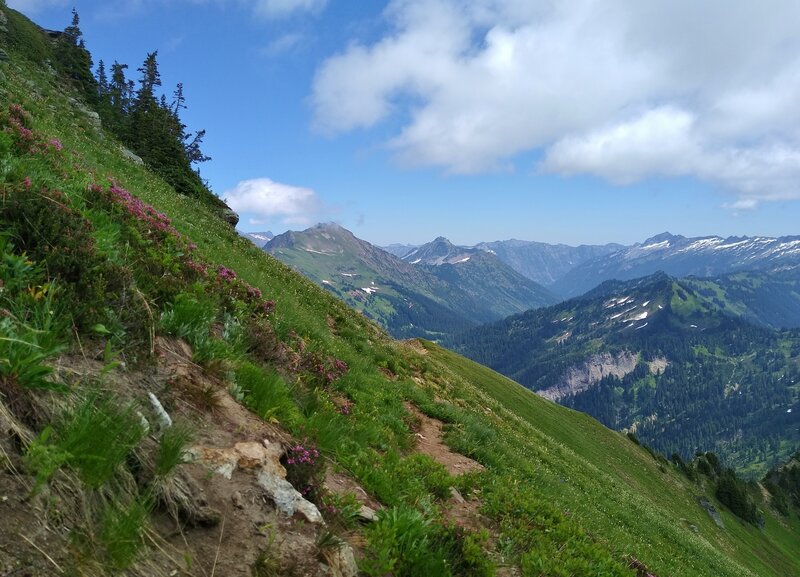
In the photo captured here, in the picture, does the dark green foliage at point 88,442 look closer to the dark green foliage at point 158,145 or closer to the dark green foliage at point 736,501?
the dark green foliage at point 158,145

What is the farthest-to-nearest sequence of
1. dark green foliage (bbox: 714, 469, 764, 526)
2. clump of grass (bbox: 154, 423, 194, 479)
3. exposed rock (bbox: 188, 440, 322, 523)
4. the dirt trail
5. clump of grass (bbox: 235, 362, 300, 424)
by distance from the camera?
dark green foliage (bbox: 714, 469, 764, 526) → the dirt trail → clump of grass (bbox: 235, 362, 300, 424) → exposed rock (bbox: 188, 440, 322, 523) → clump of grass (bbox: 154, 423, 194, 479)

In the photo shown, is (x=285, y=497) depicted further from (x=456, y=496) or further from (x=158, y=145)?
(x=158, y=145)

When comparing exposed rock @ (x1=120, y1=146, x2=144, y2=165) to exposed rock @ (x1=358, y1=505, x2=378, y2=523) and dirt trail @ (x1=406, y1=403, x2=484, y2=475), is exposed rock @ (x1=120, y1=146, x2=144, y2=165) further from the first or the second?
exposed rock @ (x1=358, y1=505, x2=378, y2=523)

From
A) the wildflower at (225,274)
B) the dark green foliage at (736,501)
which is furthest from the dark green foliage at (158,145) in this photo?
the dark green foliage at (736,501)

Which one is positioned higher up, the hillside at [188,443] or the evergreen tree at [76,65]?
the evergreen tree at [76,65]

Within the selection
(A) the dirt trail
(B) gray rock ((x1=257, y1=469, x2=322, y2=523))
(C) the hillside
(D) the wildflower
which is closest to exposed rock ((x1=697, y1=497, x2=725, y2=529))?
(A) the dirt trail

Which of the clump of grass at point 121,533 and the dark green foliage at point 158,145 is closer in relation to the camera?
the clump of grass at point 121,533

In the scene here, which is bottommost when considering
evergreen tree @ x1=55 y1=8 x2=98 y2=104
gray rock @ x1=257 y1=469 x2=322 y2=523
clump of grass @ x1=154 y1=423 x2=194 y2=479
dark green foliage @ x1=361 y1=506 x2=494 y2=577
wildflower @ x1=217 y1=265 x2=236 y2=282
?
dark green foliage @ x1=361 y1=506 x2=494 y2=577

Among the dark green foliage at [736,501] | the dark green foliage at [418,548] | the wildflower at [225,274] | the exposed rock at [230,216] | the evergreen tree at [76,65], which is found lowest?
the dark green foliage at [736,501]

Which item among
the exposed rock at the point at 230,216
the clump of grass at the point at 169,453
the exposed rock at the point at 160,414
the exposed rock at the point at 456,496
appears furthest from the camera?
the exposed rock at the point at 230,216

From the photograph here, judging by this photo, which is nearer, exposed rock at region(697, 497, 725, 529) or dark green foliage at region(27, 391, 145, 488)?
dark green foliage at region(27, 391, 145, 488)

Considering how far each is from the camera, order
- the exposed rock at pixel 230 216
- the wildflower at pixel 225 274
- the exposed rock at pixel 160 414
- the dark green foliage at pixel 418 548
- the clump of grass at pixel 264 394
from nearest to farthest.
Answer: the exposed rock at pixel 160 414, the dark green foliage at pixel 418 548, the clump of grass at pixel 264 394, the wildflower at pixel 225 274, the exposed rock at pixel 230 216

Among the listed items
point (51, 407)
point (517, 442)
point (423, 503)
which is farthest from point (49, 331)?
point (517, 442)

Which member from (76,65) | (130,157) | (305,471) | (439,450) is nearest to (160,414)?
(305,471)
